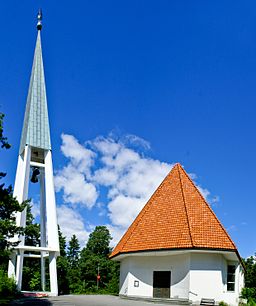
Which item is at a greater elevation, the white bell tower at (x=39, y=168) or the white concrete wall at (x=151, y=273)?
the white bell tower at (x=39, y=168)

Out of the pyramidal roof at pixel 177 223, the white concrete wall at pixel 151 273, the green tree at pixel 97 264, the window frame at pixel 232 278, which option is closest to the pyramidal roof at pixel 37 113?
the pyramidal roof at pixel 177 223

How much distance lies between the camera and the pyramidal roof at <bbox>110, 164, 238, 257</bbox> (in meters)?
21.6

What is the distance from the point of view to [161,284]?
22.9 m

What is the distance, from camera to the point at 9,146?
1517cm

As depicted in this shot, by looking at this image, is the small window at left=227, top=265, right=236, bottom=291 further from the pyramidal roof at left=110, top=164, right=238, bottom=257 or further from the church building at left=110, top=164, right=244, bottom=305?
the pyramidal roof at left=110, top=164, right=238, bottom=257

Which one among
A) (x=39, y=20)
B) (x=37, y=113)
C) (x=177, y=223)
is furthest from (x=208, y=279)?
(x=39, y=20)

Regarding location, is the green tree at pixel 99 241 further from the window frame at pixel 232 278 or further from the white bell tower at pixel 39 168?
the window frame at pixel 232 278

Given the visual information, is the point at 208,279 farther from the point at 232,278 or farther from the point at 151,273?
the point at 151,273

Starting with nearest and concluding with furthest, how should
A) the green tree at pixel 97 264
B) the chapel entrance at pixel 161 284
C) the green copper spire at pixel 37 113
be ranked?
the chapel entrance at pixel 161 284
the green copper spire at pixel 37 113
the green tree at pixel 97 264

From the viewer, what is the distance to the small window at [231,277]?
22.8 meters

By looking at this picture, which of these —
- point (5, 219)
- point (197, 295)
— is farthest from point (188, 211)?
point (5, 219)

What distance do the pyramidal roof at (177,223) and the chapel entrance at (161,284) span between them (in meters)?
1.98

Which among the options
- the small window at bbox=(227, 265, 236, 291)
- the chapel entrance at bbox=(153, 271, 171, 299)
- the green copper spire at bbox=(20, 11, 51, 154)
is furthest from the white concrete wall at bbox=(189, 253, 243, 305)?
the green copper spire at bbox=(20, 11, 51, 154)

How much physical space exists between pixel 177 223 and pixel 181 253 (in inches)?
67.6
